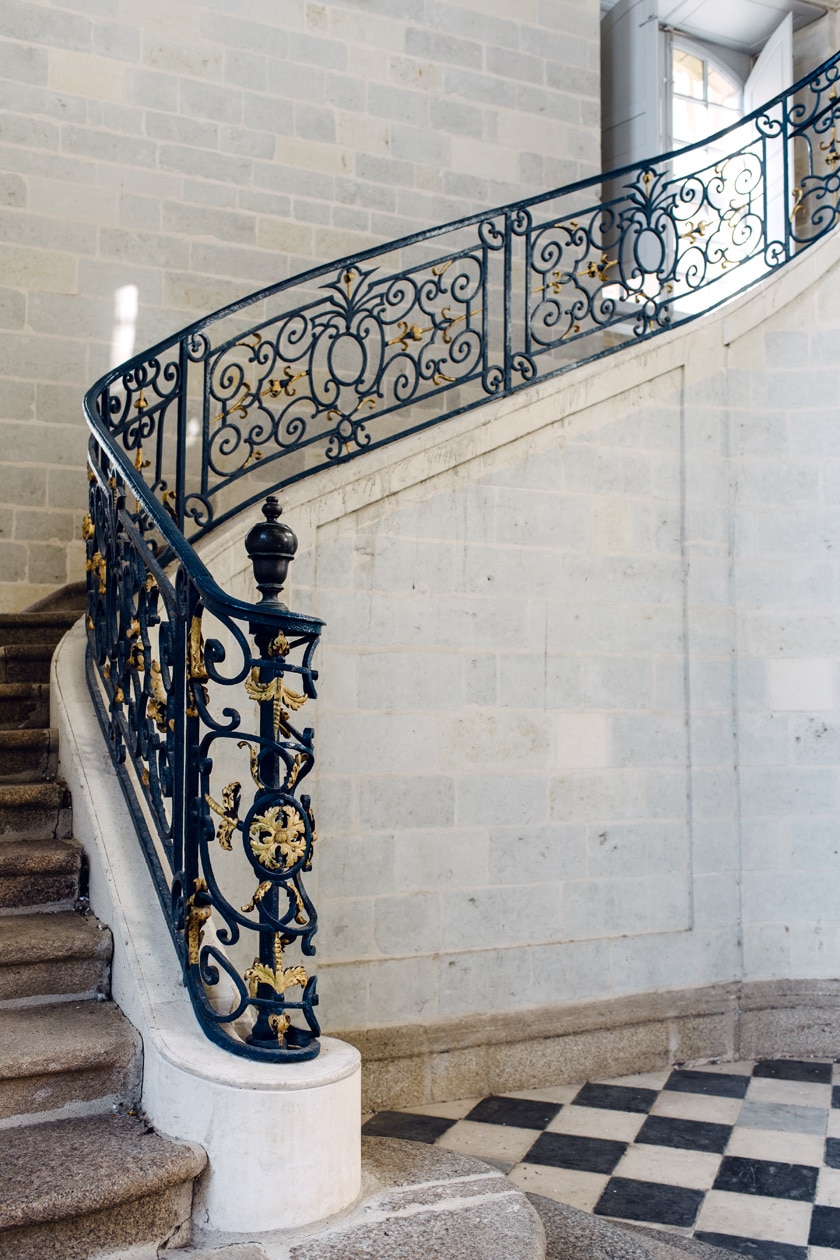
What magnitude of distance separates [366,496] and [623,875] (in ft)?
5.74

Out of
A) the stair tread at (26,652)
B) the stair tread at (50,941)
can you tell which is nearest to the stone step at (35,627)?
the stair tread at (26,652)

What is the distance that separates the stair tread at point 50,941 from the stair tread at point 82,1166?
40cm

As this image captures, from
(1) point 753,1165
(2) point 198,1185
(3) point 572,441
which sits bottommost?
(1) point 753,1165

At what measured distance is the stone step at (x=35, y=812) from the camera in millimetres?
2943

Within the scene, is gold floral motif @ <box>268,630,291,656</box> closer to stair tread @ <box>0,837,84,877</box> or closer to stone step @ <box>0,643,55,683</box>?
stair tread @ <box>0,837,84,877</box>

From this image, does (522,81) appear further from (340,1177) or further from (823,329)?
(340,1177)

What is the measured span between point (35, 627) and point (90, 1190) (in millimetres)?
2786

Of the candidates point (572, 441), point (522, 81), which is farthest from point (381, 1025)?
point (522, 81)

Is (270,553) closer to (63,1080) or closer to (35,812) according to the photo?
(63,1080)

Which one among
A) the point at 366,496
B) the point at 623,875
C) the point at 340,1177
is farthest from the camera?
the point at 623,875

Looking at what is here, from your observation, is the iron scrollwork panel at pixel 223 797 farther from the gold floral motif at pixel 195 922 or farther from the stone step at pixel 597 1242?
the stone step at pixel 597 1242

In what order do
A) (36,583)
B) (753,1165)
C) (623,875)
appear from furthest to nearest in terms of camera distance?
1. (36,583)
2. (623,875)
3. (753,1165)

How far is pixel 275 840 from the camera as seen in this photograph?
84.2 inches

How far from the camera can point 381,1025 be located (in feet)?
12.4
